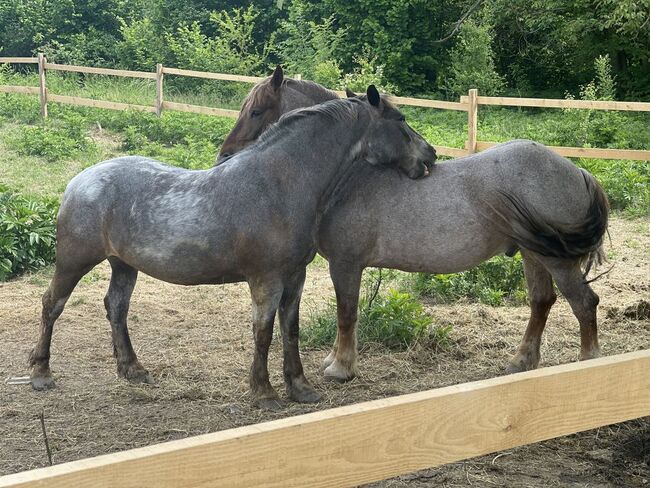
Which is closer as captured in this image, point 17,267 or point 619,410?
point 619,410

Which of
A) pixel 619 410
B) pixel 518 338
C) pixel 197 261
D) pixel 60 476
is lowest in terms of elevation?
pixel 518 338

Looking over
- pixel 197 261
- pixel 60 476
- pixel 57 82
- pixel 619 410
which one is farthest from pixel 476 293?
pixel 57 82

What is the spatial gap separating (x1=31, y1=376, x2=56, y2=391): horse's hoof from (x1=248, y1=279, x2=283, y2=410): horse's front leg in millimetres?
1346

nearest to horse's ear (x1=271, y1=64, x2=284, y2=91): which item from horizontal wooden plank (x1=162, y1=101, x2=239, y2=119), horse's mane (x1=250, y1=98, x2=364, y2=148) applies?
horse's mane (x1=250, y1=98, x2=364, y2=148)

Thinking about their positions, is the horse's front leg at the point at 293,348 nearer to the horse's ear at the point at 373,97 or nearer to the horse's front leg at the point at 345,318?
the horse's front leg at the point at 345,318

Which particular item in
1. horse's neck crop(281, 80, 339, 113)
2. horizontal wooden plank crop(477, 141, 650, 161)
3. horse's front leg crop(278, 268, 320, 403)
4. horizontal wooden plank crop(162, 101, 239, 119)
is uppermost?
horse's neck crop(281, 80, 339, 113)

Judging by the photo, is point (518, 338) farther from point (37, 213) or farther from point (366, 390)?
point (37, 213)

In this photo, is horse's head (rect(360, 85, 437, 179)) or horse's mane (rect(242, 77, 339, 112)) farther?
horse's mane (rect(242, 77, 339, 112))

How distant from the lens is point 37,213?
8469 millimetres

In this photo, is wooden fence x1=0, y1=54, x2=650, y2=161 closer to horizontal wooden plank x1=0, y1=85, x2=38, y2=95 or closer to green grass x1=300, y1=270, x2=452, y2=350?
horizontal wooden plank x1=0, y1=85, x2=38, y2=95

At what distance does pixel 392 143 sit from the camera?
521 centimetres

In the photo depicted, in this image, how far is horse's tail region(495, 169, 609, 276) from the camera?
5.19 meters

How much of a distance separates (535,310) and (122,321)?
2789 millimetres

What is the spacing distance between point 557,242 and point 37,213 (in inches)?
215
